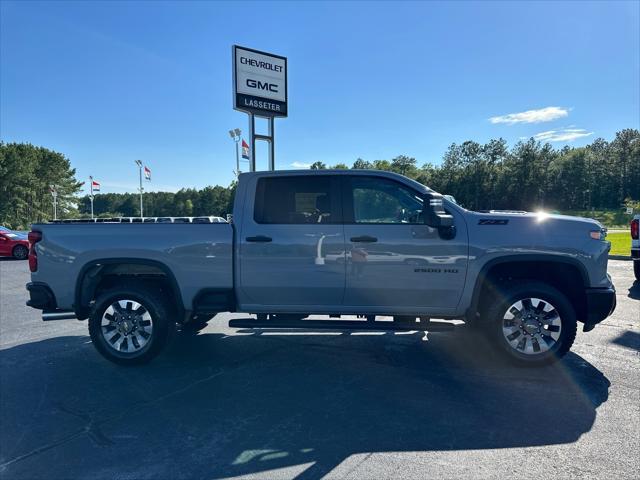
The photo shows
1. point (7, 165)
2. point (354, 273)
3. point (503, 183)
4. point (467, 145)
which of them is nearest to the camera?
point (354, 273)

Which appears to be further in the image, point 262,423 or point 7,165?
point 7,165

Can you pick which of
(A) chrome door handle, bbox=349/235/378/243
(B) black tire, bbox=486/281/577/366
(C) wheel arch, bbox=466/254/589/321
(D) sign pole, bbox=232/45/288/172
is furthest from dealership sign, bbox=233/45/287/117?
(B) black tire, bbox=486/281/577/366

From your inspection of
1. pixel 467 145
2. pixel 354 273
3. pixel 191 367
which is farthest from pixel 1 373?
pixel 467 145

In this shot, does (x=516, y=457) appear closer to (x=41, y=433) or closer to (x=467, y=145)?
(x=41, y=433)

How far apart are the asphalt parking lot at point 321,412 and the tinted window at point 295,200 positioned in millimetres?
1617

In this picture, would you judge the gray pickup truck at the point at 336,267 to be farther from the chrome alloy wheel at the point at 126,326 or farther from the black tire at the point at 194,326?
the black tire at the point at 194,326

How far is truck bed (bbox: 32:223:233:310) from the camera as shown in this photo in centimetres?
446

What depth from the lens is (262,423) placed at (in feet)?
10.7

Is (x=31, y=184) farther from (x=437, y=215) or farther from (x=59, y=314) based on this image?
(x=437, y=215)

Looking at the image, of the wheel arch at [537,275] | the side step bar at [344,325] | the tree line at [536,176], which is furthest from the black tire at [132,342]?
the tree line at [536,176]

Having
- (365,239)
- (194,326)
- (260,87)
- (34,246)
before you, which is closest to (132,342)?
(194,326)

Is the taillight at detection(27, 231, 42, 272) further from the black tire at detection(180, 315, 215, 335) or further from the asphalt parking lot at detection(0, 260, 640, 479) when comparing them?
the black tire at detection(180, 315, 215, 335)

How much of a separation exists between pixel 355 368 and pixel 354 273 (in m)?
1.02

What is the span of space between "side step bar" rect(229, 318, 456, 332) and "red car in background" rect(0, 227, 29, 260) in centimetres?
1596
